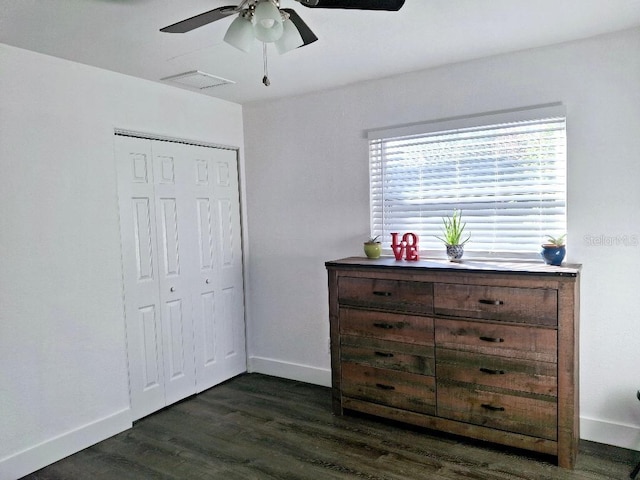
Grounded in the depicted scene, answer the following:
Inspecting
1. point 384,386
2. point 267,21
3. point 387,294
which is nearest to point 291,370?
point 384,386

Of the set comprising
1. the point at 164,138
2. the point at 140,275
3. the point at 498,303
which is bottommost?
the point at 498,303

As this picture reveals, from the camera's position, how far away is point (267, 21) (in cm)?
185

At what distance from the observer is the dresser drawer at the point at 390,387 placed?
9.81ft

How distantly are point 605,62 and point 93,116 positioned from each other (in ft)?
10.5

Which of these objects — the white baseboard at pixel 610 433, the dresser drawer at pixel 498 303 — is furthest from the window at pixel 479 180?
the white baseboard at pixel 610 433

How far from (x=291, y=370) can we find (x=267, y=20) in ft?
10.0

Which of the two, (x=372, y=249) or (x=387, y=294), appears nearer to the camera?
(x=387, y=294)

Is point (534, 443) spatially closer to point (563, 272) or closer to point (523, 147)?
point (563, 272)

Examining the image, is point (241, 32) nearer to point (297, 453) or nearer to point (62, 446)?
point (297, 453)

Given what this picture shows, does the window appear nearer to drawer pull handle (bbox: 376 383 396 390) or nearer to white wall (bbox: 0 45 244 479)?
drawer pull handle (bbox: 376 383 396 390)

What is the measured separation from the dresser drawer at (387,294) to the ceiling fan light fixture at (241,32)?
5.70ft

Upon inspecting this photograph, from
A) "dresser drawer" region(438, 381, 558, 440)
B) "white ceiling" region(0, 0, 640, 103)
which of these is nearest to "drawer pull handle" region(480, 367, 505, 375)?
"dresser drawer" region(438, 381, 558, 440)

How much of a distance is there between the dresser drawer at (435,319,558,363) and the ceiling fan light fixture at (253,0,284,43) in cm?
192

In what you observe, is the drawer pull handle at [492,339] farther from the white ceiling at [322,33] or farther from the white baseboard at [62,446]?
the white baseboard at [62,446]
